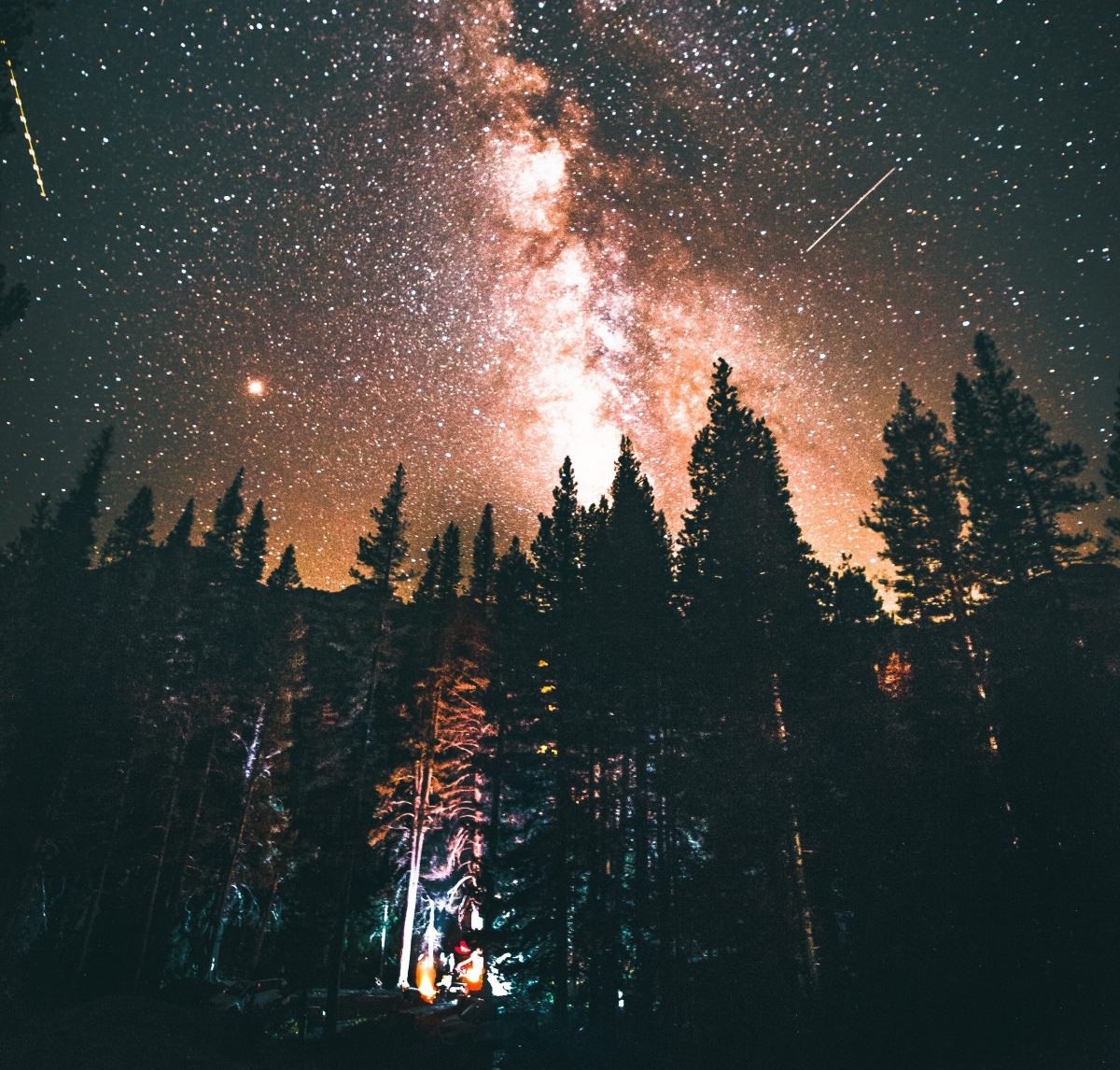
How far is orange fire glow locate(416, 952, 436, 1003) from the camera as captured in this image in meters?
24.7

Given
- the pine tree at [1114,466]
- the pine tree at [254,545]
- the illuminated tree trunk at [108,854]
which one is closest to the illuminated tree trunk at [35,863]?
the illuminated tree trunk at [108,854]

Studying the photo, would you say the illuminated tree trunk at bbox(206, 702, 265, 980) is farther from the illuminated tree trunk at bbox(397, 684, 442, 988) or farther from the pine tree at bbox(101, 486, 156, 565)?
the pine tree at bbox(101, 486, 156, 565)

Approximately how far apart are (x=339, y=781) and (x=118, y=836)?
9433 mm

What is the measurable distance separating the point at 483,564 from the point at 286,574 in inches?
850

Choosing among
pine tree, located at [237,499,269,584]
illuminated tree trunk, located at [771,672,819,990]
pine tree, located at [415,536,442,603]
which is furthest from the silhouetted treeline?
pine tree, located at [237,499,269,584]

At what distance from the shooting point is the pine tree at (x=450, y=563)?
44497 mm

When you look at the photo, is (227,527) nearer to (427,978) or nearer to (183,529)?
(183,529)

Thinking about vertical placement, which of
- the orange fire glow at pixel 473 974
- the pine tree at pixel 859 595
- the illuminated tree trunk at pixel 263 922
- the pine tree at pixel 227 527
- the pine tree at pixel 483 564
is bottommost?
the orange fire glow at pixel 473 974

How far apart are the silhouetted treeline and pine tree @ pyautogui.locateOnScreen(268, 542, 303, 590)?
1242 centimetres

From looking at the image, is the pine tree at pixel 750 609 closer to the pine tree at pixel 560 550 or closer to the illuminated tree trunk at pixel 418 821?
the pine tree at pixel 560 550

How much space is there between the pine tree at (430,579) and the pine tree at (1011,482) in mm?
32709

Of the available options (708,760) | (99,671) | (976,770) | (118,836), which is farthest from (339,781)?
(976,770)

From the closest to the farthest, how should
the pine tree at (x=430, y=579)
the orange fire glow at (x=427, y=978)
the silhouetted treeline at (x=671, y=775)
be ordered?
the silhouetted treeline at (x=671, y=775) < the orange fire glow at (x=427, y=978) < the pine tree at (x=430, y=579)

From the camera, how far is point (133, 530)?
49031 millimetres
